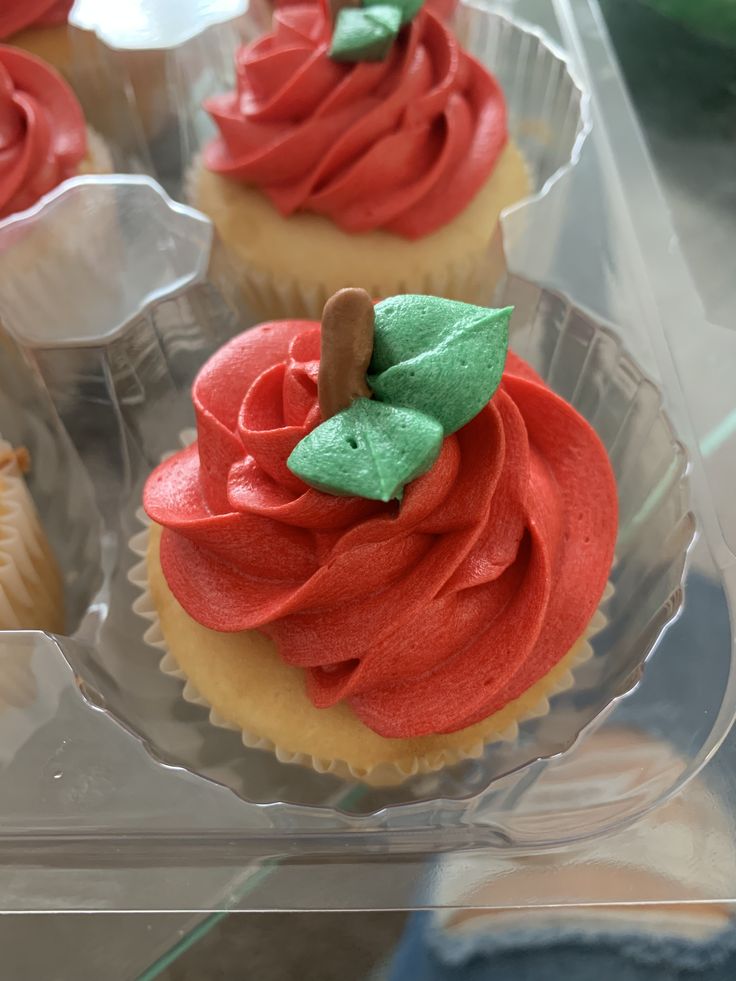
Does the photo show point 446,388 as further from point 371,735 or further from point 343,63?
point 343,63

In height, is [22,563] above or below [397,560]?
below

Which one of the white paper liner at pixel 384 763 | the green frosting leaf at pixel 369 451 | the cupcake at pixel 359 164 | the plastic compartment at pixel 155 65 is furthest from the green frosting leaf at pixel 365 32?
the white paper liner at pixel 384 763

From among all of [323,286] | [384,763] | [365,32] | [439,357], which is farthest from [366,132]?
[384,763]

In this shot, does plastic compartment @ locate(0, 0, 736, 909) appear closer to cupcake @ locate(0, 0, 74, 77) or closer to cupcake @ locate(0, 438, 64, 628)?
cupcake @ locate(0, 438, 64, 628)

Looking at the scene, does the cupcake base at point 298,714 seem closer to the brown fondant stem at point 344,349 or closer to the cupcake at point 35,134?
the brown fondant stem at point 344,349

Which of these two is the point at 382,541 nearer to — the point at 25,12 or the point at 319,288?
the point at 319,288

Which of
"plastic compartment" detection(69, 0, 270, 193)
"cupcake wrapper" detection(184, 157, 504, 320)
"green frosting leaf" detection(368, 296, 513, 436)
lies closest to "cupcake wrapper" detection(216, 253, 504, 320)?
"cupcake wrapper" detection(184, 157, 504, 320)
